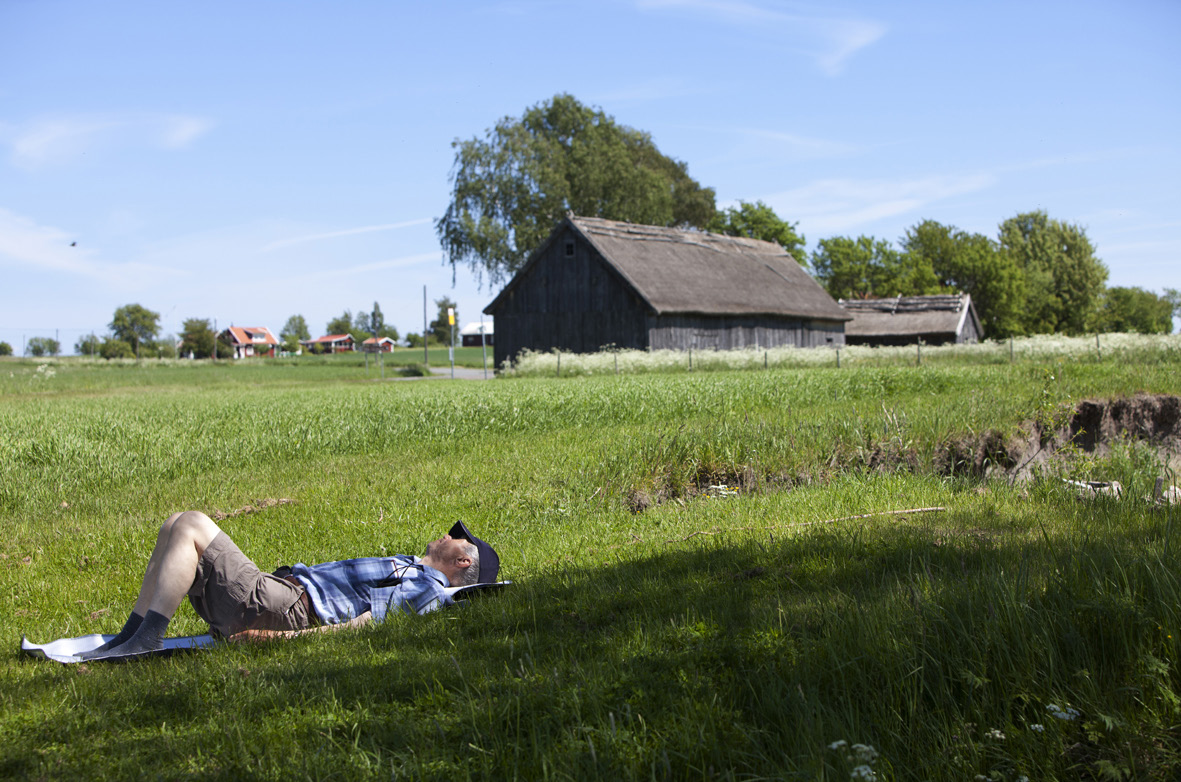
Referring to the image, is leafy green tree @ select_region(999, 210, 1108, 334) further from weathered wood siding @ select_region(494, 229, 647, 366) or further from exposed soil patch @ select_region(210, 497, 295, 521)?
exposed soil patch @ select_region(210, 497, 295, 521)

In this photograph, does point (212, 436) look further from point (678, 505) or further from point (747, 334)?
point (747, 334)

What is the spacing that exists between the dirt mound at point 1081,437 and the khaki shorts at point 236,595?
9.36 meters

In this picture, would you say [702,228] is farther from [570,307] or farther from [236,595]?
[236,595]

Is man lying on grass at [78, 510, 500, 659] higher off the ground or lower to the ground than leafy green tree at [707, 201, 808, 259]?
lower

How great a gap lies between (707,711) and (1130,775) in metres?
1.62

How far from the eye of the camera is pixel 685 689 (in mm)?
3611

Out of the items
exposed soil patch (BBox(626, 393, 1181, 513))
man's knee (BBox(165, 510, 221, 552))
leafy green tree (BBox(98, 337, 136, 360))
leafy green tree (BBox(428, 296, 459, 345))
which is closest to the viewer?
man's knee (BBox(165, 510, 221, 552))

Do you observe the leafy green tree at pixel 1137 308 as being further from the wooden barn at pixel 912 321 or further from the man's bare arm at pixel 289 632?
the man's bare arm at pixel 289 632

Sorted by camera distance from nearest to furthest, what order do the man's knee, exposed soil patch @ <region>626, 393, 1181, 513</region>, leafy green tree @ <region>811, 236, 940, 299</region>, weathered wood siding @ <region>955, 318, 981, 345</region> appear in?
the man's knee
exposed soil patch @ <region>626, 393, 1181, 513</region>
weathered wood siding @ <region>955, 318, 981, 345</region>
leafy green tree @ <region>811, 236, 940, 299</region>

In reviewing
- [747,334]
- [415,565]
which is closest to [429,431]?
[415,565]

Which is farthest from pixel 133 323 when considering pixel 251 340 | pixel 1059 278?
pixel 1059 278

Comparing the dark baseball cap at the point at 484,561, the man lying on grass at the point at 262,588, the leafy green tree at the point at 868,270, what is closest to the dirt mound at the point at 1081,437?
the dark baseball cap at the point at 484,561

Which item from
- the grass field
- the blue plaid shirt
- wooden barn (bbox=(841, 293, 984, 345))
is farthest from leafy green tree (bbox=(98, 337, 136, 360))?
the blue plaid shirt

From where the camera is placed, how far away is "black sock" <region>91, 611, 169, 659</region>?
4.38 metres
